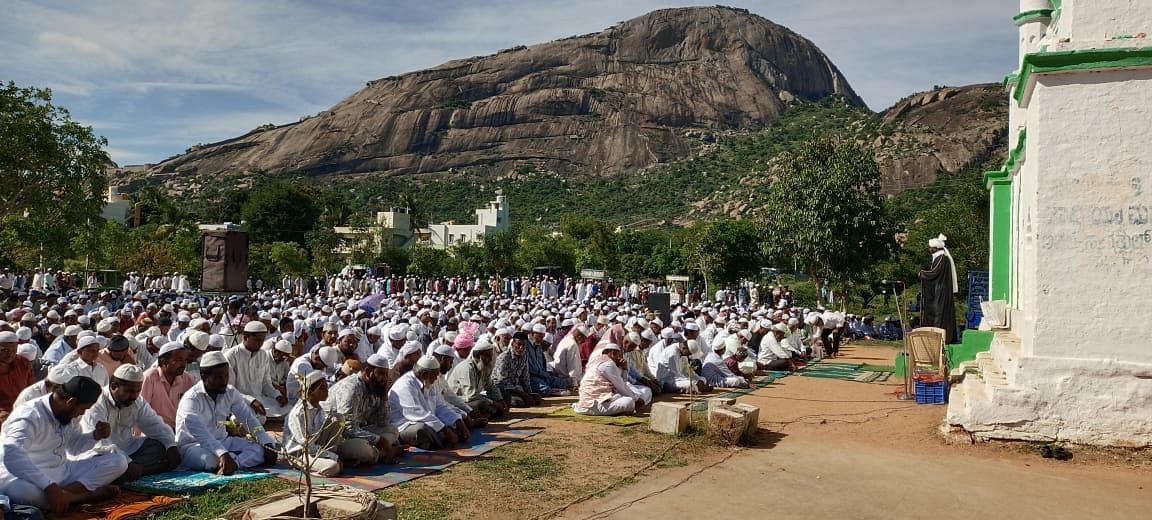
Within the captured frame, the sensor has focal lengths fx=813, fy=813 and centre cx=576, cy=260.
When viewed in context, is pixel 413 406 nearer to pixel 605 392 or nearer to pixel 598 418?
pixel 598 418

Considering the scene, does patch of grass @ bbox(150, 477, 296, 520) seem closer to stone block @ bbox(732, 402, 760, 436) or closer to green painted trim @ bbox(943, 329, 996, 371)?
stone block @ bbox(732, 402, 760, 436)

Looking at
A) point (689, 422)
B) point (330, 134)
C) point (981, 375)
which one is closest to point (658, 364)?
point (689, 422)


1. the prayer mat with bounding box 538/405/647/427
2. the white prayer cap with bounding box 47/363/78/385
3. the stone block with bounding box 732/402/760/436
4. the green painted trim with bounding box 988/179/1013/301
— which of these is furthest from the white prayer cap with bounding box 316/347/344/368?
the green painted trim with bounding box 988/179/1013/301

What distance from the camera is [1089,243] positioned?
7113 millimetres

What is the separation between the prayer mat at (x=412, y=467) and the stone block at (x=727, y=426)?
1.77 meters

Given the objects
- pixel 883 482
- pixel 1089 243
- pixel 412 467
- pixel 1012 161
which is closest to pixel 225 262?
pixel 412 467

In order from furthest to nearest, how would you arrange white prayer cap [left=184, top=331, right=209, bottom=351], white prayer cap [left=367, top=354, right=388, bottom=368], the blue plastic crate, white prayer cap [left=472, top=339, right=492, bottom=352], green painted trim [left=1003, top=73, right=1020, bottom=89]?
green painted trim [left=1003, top=73, right=1020, bottom=89] < the blue plastic crate < white prayer cap [left=472, top=339, right=492, bottom=352] < white prayer cap [left=184, top=331, right=209, bottom=351] < white prayer cap [left=367, top=354, right=388, bottom=368]

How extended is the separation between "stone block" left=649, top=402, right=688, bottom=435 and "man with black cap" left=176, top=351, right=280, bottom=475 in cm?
359

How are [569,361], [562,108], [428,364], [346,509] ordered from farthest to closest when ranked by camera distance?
[562,108]
[569,361]
[428,364]
[346,509]

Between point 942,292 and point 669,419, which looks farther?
point 942,292

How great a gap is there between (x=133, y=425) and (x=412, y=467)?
80.4 inches

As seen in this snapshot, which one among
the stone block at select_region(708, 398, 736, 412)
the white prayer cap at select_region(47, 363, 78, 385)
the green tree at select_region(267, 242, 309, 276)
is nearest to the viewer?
the white prayer cap at select_region(47, 363, 78, 385)

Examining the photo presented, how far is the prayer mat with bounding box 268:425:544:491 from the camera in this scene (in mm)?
5875

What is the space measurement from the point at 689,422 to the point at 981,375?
3391mm
